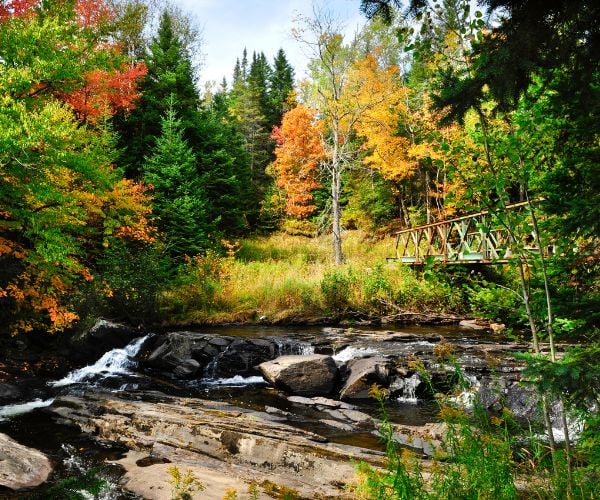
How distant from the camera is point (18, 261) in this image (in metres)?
9.28

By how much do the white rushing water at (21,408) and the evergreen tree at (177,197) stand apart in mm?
10783

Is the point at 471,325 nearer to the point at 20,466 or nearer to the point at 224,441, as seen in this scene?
the point at 224,441

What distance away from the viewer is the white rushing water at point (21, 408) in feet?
22.5

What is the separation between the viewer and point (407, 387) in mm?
8258

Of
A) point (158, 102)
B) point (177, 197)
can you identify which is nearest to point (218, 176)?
point (177, 197)

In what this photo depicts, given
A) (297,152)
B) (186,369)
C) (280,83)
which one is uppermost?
(280,83)

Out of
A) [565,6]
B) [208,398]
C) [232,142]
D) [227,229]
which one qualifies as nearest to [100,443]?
[208,398]

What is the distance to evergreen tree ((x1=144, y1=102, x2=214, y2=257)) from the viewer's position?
61.4 feet

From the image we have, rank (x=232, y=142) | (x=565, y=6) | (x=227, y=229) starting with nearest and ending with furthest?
(x=565, y=6), (x=227, y=229), (x=232, y=142)

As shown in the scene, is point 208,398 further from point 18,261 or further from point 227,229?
point 227,229

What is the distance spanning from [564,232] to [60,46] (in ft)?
31.4

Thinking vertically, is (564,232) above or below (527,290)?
above

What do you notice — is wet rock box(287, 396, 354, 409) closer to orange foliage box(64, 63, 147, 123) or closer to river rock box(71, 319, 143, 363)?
river rock box(71, 319, 143, 363)

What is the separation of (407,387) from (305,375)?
1992mm
